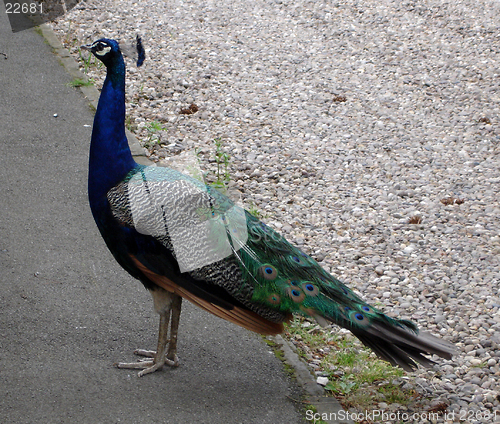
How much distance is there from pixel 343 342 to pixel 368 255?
3.03ft

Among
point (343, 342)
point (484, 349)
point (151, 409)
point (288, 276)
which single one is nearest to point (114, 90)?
point (288, 276)

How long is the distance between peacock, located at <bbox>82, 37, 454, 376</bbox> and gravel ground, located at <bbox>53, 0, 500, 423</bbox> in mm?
607

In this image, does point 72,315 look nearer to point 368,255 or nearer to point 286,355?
point 286,355

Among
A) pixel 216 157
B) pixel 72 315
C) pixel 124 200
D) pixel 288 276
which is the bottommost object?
pixel 72 315

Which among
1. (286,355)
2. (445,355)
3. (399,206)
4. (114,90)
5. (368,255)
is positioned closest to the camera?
(445,355)

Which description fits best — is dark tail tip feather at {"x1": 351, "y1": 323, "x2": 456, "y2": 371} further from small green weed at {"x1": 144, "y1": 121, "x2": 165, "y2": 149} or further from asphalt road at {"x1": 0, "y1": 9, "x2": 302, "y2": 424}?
small green weed at {"x1": 144, "y1": 121, "x2": 165, "y2": 149}

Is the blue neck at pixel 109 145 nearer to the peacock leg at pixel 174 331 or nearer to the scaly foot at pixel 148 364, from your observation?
the peacock leg at pixel 174 331

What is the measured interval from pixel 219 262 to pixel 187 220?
278 mm

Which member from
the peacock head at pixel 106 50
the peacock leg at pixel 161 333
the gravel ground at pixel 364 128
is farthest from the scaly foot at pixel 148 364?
the peacock head at pixel 106 50

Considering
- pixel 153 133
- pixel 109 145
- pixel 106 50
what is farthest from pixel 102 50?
pixel 153 133

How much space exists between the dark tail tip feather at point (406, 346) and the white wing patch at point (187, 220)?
2.75 feet

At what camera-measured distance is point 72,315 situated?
3.86m

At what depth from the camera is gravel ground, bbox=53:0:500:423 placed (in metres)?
4.11

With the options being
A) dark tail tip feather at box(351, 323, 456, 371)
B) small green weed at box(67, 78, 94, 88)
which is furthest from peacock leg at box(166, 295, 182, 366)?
small green weed at box(67, 78, 94, 88)
